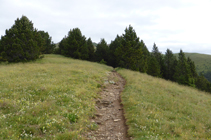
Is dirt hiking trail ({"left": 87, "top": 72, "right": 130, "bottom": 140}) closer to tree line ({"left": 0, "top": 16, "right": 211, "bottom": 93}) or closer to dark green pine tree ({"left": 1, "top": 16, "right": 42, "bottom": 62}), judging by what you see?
tree line ({"left": 0, "top": 16, "right": 211, "bottom": 93})

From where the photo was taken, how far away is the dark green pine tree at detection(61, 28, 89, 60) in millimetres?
48188

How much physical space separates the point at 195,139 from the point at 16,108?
9.20 m

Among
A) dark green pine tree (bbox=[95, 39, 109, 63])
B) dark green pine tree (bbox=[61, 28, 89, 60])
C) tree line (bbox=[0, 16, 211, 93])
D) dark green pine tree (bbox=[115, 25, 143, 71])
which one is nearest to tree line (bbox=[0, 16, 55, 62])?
tree line (bbox=[0, 16, 211, 93])

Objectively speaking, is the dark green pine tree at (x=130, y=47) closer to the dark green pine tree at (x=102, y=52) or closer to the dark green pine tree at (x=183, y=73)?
the dark green pine tree at (x=183, y=73)

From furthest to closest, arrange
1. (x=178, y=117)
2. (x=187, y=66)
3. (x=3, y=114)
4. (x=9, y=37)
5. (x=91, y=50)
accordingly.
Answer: (x=91, y=50) < (x=187, y=66) < (x=9, y=37) < (x=178, y=117) < (x=3, y=114)

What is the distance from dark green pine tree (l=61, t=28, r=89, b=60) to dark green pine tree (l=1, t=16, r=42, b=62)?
63.3 feet

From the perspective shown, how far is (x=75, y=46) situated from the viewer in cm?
4841

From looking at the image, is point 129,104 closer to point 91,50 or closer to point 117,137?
point 117,137

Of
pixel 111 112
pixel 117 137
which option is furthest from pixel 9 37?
pixel 117 137

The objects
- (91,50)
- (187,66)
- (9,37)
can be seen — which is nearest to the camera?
(9,37)

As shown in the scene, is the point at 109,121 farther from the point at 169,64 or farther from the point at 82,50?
the point at 169,64

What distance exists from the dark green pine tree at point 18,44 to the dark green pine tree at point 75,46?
63.3ft

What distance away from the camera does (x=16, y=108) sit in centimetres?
670

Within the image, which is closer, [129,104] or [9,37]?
[129,104]
